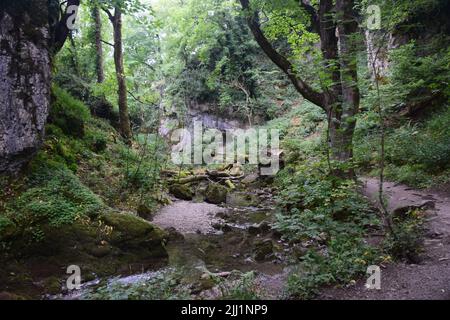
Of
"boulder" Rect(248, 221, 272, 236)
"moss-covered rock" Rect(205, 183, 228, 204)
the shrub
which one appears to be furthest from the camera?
"moss-covered rock" Rect(205, 183, 228, 204)

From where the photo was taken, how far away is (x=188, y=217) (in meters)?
9.66

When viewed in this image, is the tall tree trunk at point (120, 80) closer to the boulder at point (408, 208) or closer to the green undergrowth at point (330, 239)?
the green undergrowth at point (330, 239)

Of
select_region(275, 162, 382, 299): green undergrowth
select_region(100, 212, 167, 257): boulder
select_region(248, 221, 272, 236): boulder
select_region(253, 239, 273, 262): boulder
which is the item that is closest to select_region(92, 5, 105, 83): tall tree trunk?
select_region(100, 212, 167, 257): boulder

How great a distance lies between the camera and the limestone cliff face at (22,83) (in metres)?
6.57

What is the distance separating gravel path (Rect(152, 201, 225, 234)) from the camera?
870cm

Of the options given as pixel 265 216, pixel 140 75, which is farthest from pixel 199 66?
pixel 265 216

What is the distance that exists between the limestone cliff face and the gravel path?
381 cm

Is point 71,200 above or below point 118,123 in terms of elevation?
below

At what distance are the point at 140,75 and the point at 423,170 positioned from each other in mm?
26214

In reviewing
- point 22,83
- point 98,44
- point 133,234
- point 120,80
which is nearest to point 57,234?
point 133,234

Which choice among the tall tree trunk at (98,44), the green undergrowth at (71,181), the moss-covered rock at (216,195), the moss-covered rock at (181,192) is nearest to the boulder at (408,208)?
the green undergrowth at (71,181)

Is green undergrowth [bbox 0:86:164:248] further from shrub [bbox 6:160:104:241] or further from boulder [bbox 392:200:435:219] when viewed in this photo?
boulder [bbox 392:200:435:219]
